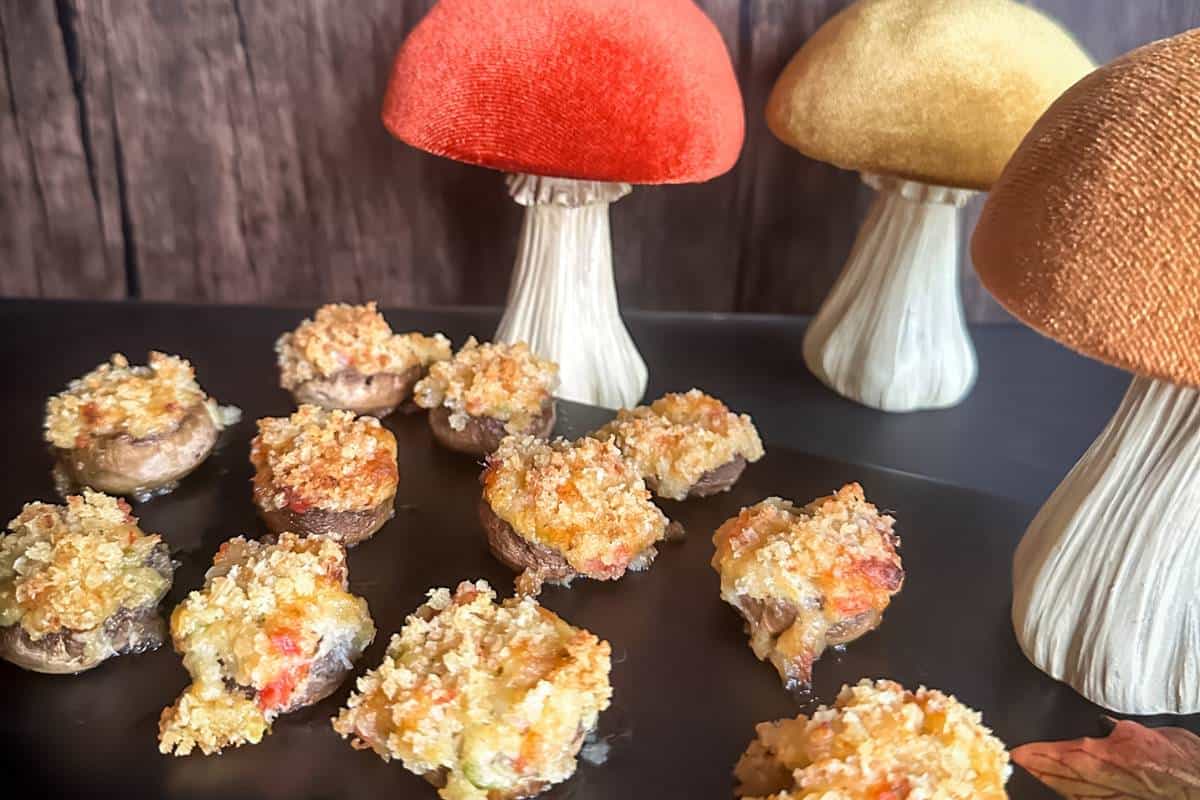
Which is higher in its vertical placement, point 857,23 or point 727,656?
point 857,23

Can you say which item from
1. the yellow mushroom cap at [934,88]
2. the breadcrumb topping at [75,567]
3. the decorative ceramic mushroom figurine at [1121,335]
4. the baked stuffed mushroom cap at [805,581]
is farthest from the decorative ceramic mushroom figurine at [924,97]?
the breadcrumb topping at [75,567]

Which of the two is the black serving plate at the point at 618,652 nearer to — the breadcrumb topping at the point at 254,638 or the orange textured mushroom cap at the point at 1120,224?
the breadcrumb topping at the point at 254,638

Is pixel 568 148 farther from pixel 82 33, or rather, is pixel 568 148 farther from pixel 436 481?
pixel 82 33

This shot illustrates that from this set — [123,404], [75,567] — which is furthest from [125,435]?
[75,567]

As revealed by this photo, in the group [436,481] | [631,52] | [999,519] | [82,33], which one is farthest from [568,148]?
[82,33]

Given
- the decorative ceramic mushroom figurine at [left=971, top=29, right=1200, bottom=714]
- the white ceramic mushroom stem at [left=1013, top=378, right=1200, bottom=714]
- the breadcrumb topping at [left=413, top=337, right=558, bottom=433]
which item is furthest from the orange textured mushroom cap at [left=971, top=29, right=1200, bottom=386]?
the breadcrumb topping at [left=413, top=337, right=558, bottom=433]

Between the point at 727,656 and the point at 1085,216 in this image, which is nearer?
the point at 1085,216
